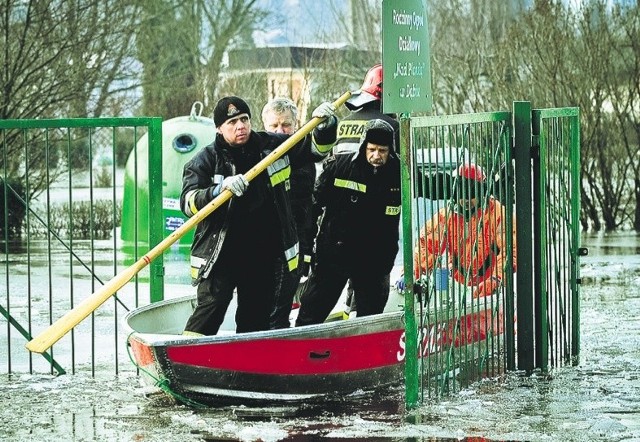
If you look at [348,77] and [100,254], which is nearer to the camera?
[100,254]

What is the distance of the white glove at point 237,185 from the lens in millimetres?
8188

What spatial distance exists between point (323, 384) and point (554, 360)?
6.43ft

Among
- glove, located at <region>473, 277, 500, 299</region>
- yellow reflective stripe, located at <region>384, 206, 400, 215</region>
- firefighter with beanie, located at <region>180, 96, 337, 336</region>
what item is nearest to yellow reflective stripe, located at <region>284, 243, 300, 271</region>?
firefighter with beanie, located at <region>180, 96, 337, 336</region>

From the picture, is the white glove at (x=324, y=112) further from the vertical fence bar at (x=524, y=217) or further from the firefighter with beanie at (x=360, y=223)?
the vertical fence bar at (x=524, y=217)

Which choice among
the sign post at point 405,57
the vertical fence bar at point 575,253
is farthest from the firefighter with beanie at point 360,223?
the vertical fence bar at point 575,253

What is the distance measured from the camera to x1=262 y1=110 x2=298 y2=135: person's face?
9625mm

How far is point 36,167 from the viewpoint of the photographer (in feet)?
70.0

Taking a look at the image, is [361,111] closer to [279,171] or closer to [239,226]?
[279,171]

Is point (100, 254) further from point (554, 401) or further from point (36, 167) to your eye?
point (554, 401)

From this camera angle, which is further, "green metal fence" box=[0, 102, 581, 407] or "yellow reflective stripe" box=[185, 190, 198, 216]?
"yellow reflective stripe" box=[185, 190, 198, 216]

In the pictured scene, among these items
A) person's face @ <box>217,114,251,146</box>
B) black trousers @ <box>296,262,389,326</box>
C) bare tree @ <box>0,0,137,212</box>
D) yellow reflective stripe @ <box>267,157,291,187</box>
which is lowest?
black trousers @ <box>296,262,389,326</box>

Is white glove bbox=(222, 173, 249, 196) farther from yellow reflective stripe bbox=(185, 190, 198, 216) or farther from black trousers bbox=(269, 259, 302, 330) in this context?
black trousers bbox=(269, 259, 302, 330)

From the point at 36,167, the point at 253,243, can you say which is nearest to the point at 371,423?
the point at 253,243

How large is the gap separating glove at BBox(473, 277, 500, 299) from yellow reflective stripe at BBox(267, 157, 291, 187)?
4.26 ft
